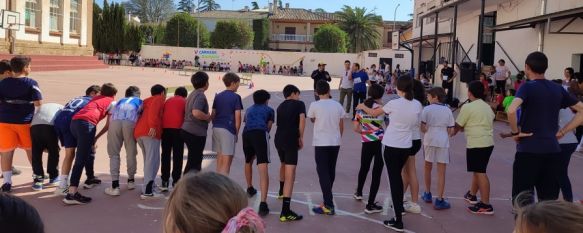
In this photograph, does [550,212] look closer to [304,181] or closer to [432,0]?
[304,181]

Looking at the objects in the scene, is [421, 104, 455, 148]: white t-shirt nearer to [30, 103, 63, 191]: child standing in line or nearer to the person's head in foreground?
[30, 103, 63, 191]: child standing in line

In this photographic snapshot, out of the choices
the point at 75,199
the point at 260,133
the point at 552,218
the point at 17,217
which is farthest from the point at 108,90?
the point at 552,218

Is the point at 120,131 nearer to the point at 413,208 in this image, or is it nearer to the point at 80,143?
the point at 80,143

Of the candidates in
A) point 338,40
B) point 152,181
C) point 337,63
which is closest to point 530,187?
point 152,181

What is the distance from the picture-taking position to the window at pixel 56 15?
36.9 metres

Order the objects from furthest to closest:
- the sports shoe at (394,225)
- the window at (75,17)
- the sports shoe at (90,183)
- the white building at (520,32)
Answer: the window at (75,17), the white building at (520,32), the sports shoe at (90,183), the sports shoe at (394,225)

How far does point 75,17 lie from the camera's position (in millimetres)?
40719

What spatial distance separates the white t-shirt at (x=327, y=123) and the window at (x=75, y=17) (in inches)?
1520

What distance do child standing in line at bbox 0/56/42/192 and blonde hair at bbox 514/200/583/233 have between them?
6032 millimetres

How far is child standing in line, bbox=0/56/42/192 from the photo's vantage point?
20.9 ft

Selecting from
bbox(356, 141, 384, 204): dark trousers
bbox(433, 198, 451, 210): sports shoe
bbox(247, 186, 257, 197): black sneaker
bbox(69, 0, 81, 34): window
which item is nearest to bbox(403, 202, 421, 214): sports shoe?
bbox(433, 198, 451, 210): sports shoe

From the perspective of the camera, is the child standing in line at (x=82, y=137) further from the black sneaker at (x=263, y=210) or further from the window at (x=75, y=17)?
the window at (x=75, y=17)

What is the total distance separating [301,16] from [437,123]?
79.0m

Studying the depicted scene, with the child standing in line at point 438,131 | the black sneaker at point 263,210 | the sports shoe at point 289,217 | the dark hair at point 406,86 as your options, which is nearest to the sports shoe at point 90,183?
the black sneaker at point 263,210
